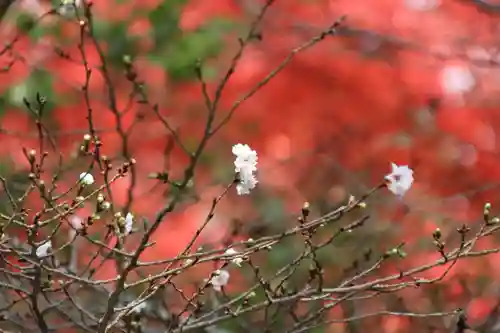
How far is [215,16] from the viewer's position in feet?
10.1

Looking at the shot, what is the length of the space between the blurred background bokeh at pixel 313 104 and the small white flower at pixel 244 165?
5.35 feet

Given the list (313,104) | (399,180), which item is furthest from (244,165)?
(313,104)

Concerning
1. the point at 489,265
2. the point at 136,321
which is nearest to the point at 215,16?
the point at 489,265

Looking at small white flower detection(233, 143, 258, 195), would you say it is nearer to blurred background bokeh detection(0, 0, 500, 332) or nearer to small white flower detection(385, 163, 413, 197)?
small white flower detection(385, 163, 413, 197)

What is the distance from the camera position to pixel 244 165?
1.22 metres

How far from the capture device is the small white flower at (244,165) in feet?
4.00

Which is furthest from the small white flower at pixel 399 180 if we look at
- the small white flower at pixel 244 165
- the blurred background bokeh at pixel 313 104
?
the blurred background bokeh at pixel 313 104

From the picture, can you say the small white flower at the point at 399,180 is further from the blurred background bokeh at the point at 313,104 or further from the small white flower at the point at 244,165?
the blurred background bokeh at the point at 313,104

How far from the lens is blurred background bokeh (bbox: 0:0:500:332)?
300cm

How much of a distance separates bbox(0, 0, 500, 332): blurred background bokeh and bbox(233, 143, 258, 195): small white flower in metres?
1.63

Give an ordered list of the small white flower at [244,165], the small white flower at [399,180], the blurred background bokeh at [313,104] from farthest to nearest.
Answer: the blurred background bokeh at [313,104] → the small white flower at [399,180] → the small white flower at [244,165]

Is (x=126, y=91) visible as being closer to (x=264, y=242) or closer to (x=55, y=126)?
(x=55, y=126)

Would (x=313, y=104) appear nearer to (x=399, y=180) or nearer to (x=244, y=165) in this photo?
(x=399, y=180)

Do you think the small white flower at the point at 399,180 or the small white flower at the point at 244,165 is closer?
the small white flower at the point at 244,165
